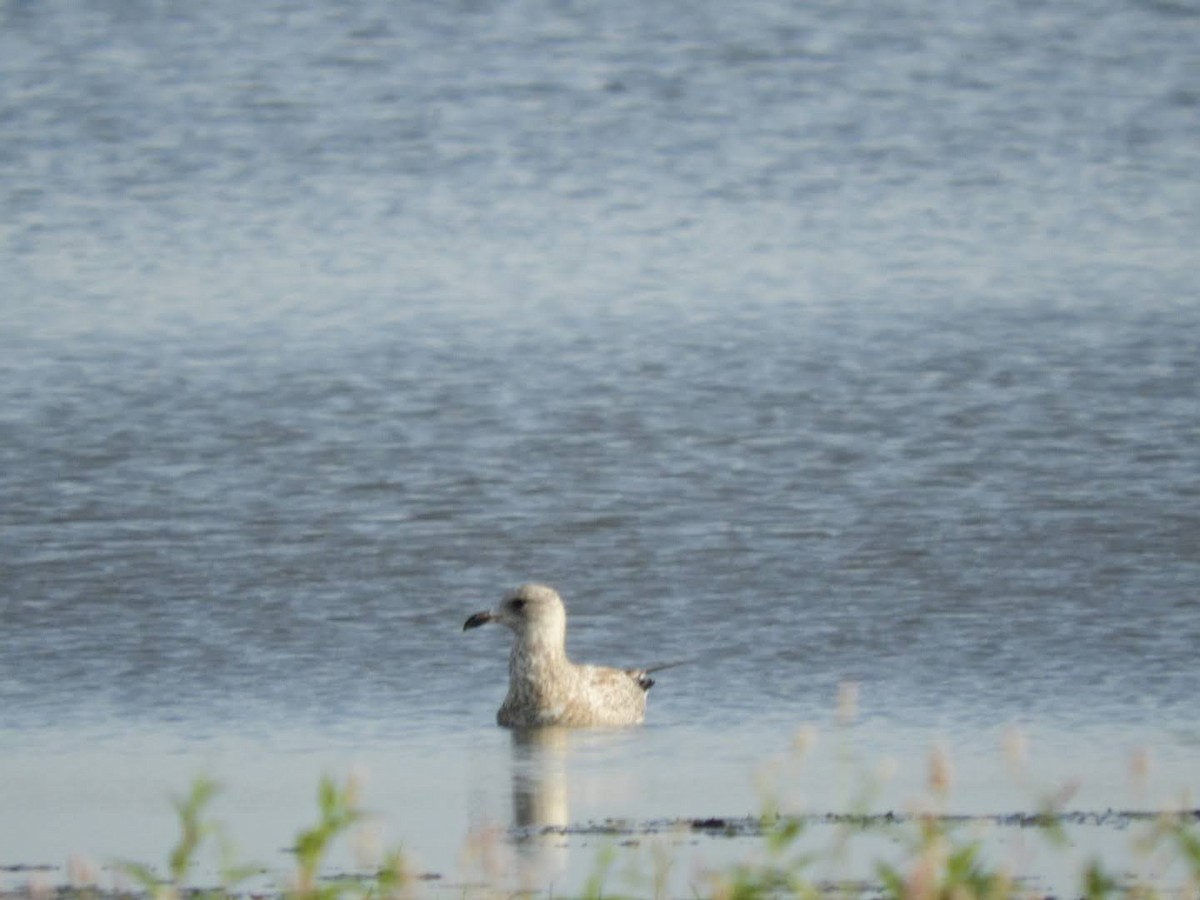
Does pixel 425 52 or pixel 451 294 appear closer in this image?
pixel 451 294

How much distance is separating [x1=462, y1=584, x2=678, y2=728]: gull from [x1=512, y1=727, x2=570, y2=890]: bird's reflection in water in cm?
13

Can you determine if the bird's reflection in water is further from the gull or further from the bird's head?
the bird's head

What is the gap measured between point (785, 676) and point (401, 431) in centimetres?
464

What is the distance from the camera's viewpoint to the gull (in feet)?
33.9

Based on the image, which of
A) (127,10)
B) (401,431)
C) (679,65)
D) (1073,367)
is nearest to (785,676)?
(401,431)

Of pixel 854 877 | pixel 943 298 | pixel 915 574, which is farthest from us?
pixel 943 298

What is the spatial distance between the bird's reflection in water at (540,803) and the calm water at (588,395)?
6cm

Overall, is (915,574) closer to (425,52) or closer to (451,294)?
(451,294)

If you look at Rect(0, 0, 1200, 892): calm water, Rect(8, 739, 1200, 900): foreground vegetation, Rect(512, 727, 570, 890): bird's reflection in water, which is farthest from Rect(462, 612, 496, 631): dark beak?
Rect(8, 739, 1200, 900): foreground vegetation

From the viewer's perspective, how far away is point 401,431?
14.8m

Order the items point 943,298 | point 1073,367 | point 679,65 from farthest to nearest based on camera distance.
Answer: point 679,65 < point 943,298 < point 1073,367

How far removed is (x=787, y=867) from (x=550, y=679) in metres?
4.39

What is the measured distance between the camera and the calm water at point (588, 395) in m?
9.91

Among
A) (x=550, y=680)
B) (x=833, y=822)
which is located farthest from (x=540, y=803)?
(x=550, y=680)
